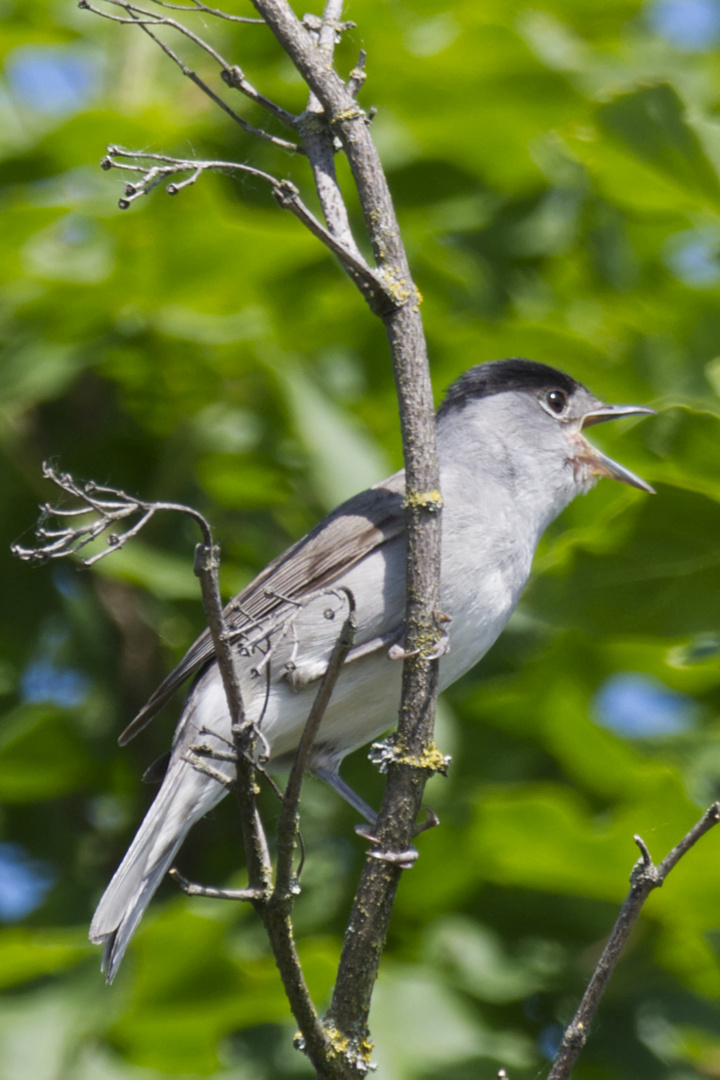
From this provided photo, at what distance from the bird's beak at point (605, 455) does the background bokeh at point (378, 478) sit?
192 mm

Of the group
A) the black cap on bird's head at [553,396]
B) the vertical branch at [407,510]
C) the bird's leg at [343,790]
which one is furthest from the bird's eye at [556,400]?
the vertical branch at [407,510]

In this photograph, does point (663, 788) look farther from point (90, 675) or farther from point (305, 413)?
point (90, 675)

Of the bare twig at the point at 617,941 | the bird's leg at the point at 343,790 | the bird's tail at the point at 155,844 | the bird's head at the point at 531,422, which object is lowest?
the bird's leg at the point at 343,790

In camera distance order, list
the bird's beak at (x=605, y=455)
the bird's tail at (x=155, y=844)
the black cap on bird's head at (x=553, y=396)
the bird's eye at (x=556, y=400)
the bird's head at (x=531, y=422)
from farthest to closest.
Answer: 1. the bird's eye at (x=556, y=400)
2. the black cap on bird's head at (x=553, y=396)
3. the bird's head at (x=531, y=422)
4. the bird's beak at (x=605, y=455)
5. the bird's tail at (x=155, y=844)

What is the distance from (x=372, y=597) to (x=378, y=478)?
67cm

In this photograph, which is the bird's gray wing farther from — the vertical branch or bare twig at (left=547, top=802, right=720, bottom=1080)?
bare twig at (left=547, top=802, right=720, bottom=1080)

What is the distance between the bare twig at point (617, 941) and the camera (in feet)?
6.43

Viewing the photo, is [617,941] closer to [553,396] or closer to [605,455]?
[605,455]

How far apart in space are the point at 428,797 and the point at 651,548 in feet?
3.55

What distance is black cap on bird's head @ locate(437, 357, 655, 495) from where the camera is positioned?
3.78 metres

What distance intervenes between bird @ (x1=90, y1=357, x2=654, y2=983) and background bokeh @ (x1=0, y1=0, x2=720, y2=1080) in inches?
7.5

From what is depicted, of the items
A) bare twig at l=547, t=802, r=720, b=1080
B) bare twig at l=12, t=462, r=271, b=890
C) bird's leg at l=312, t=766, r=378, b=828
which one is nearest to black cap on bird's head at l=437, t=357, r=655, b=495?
bird's leg at l=312, t=766, r=378, b=828

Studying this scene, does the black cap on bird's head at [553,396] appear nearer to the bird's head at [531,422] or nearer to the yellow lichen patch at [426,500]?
the bird's head at [531,422]

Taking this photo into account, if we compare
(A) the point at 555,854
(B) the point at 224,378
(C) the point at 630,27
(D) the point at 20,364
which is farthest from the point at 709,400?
(C) the point at 630,27
